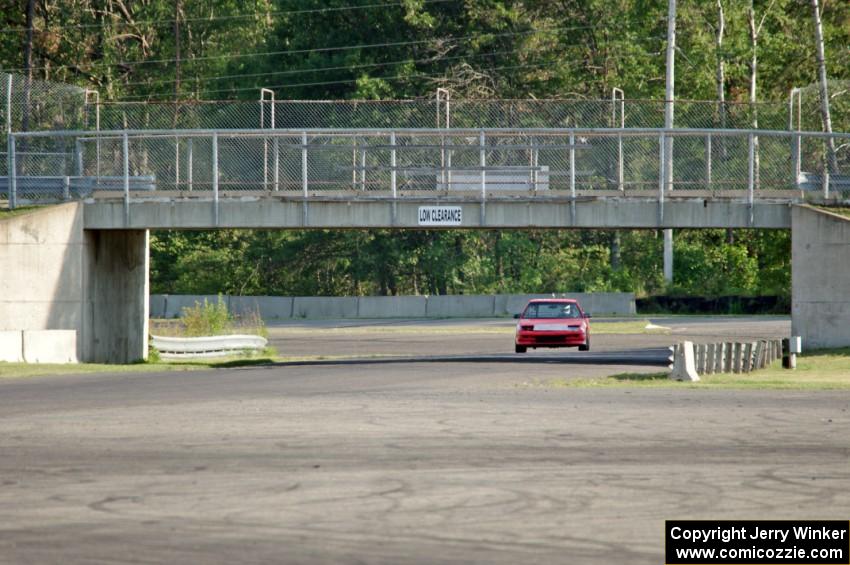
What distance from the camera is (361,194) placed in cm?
3353

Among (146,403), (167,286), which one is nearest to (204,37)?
(167,286)

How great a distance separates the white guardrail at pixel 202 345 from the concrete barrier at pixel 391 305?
1934 centimetres

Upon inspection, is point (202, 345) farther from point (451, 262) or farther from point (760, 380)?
point (451, 262)

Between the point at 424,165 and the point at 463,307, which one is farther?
the point at 463,307

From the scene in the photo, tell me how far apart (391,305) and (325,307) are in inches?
115

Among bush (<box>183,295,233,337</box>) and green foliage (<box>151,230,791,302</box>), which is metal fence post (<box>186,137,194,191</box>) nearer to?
bush (<box>183,295,233,337</box>)

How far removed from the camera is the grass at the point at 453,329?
1840 inches

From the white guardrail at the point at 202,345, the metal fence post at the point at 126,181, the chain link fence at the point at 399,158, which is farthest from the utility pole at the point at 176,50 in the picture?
the metal fence post at the point at 126,181

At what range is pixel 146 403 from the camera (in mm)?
20719

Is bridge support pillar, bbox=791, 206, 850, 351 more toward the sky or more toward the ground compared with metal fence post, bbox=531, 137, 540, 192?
more toward the ground

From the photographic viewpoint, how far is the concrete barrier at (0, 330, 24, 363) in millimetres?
29406

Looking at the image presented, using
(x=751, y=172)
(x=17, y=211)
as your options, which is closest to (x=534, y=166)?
(x=751, y=172)

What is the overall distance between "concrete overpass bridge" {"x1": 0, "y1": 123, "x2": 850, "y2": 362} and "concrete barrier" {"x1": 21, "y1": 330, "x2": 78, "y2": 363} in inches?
63.3

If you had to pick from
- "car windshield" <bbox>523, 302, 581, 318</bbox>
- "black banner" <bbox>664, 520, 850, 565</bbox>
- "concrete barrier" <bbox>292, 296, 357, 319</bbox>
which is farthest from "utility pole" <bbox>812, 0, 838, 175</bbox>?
"black banner" <bbox>664, 520, 850, 565</bbox>
